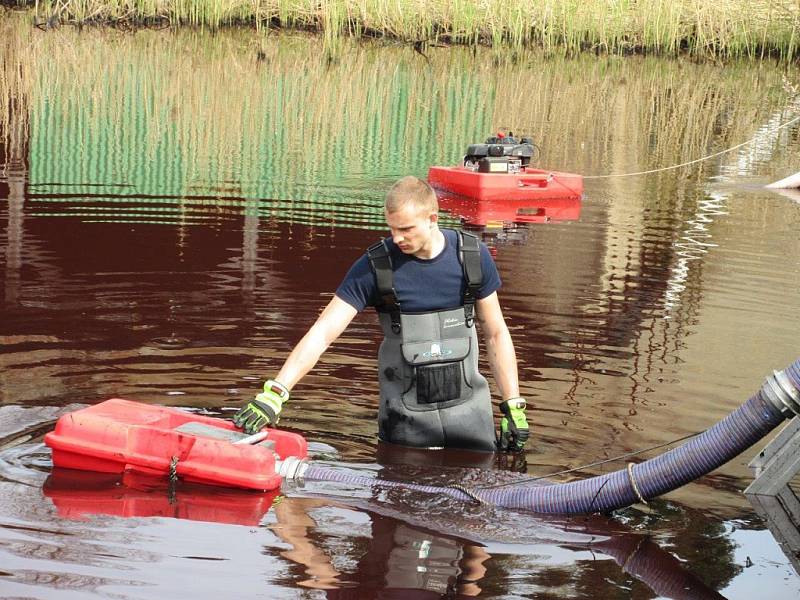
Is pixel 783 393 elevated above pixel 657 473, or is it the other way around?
pixel 783 393

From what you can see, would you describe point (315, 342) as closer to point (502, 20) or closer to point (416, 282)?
point (416, 282)

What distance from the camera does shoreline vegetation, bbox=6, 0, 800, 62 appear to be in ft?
89.1

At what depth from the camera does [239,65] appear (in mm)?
22297

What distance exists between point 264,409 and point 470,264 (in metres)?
1.08

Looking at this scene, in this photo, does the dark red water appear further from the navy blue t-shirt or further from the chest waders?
the navy blue t-shirt

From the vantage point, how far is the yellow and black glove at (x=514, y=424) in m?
5.71

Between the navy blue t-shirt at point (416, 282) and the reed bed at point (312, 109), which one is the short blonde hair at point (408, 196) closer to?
the navy blue t-shirt at point (416, 282)

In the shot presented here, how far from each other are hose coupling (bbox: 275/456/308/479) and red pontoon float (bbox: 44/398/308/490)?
5 centimetres

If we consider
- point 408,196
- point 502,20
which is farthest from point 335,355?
point 502,20

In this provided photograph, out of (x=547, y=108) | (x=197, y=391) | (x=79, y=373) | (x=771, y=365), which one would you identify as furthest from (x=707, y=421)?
(x=547, y=108)

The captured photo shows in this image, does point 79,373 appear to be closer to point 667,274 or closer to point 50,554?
point 50,554

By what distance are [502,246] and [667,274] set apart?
1550 mm

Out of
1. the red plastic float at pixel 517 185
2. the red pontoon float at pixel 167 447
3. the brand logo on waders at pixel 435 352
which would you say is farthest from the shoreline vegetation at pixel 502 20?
the red pontoon float at pixel 167 447

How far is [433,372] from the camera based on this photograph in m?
5.59
